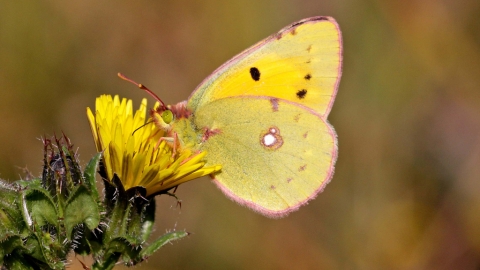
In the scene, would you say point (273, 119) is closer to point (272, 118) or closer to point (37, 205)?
point (272, 118)

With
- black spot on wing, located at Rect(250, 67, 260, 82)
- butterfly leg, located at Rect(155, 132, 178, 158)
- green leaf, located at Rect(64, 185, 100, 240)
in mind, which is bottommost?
butterfly leg, located at Rect(155, 132, 178, 158)

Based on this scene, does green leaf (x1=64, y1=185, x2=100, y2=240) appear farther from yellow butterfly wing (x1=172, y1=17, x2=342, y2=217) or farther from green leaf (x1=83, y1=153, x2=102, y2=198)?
yellow butterfly wing (x1=172, y1=17, x2=342, y2=217)

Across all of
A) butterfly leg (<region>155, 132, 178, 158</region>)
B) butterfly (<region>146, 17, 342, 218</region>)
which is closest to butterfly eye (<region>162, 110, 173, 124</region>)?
butterfly (<region>146, 17, 342, 218</region>)

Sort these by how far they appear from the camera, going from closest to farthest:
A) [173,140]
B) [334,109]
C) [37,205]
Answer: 1. [37,205]
2. [173,140]
3. [334,109]

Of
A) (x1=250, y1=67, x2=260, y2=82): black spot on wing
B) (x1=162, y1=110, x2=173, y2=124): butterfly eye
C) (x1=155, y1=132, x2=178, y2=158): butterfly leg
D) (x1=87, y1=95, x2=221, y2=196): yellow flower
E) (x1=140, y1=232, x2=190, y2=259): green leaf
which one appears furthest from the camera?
(x1=250, y1=67, x2=260, y2=82): black spot on wing

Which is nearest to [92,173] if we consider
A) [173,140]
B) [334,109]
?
[173,140]

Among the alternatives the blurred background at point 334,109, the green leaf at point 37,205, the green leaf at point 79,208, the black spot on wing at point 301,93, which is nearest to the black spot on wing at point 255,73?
the black spot on wing at point 301,93

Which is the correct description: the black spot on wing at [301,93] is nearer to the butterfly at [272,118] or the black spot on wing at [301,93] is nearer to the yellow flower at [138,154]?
the butterfly at [272,118]
